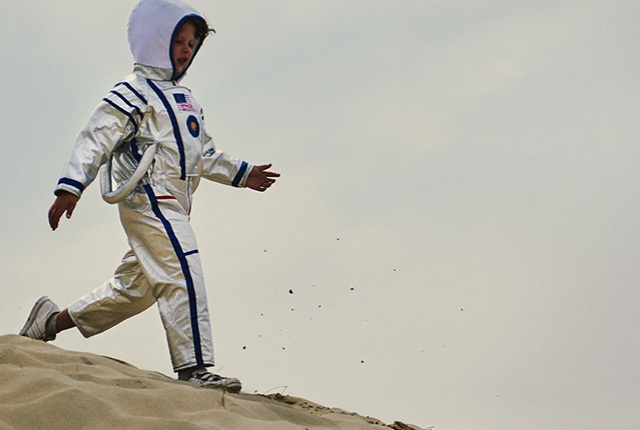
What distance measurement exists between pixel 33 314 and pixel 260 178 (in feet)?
5.30

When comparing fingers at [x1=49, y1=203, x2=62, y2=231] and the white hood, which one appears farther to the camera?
the white hood

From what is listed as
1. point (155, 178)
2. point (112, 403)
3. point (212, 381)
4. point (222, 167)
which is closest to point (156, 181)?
point (155, 178)

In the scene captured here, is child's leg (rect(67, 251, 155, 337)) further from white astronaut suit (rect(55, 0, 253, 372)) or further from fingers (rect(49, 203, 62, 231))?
fingers (rect(49, 203, 62, 231))

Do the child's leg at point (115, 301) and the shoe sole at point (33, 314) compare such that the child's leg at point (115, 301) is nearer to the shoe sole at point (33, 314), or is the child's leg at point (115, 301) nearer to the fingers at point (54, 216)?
the shoe sole at point (33, 314)

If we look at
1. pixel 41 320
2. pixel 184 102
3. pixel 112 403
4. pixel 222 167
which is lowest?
pixel 112 403

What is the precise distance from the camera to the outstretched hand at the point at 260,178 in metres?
5.36

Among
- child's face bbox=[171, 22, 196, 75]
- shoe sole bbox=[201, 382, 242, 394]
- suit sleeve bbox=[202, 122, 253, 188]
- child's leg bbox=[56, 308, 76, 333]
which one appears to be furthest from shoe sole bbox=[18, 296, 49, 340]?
child's face bbox=[171, 22, 196, 75]

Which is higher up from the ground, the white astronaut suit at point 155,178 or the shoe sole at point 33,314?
the white astronaut suit at point 155,178

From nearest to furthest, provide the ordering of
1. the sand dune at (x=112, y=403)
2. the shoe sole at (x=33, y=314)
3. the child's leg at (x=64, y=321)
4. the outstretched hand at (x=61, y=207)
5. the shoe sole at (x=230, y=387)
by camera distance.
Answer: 1. the sand dune at (x=112, y=403)
2. the shoe sole at (x=230, y=387)
3. the outstretched hand at (x=61, y=207)
4. the child's leg at (x=64, y=321)
5. the shoe sole at (x=33, y=314)

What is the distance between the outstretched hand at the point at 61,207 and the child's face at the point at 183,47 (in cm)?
104

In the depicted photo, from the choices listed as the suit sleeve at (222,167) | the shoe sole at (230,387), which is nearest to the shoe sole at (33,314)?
the suit sleeve at (222,167)

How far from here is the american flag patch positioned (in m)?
4.93

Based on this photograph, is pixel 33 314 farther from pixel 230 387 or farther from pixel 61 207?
pixel 230 387

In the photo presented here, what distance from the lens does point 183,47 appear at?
5.06 meters
